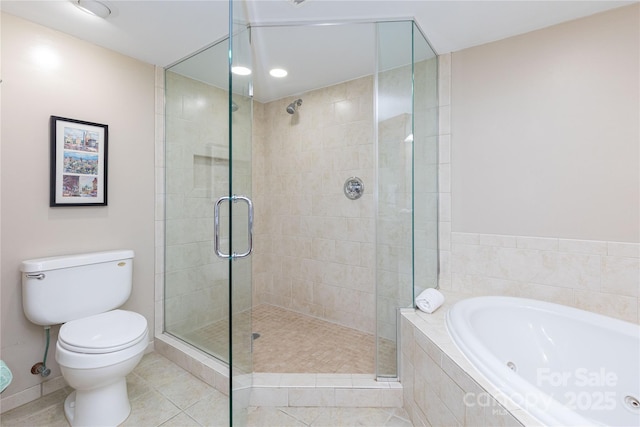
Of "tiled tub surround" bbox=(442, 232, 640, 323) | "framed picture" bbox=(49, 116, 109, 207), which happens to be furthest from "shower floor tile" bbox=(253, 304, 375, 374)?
"framed picture" bbox=(49, 116, 109, 207)

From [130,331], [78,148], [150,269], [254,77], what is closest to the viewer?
[130,331]

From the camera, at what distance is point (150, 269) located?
231 cm

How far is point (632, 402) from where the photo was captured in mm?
1340

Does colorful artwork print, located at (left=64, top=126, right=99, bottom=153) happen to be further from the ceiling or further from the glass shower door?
the glass shower door

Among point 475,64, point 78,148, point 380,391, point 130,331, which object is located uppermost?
point 475,64

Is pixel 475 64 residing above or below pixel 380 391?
above

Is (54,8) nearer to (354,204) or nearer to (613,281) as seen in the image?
(354,204)

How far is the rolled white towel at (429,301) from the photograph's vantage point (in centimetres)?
177

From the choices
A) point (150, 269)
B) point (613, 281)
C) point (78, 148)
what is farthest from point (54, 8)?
point (613, 281)

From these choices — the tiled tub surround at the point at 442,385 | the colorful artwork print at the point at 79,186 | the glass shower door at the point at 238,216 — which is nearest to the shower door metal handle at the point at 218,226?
the glass shower door at the point at 238,216

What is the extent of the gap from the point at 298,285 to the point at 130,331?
63.3 inches

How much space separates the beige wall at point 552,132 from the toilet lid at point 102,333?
84.4 inches

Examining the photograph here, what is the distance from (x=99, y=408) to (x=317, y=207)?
2029 millimetres

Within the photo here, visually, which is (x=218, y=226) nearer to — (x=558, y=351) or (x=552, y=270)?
(x=558, y=351)
